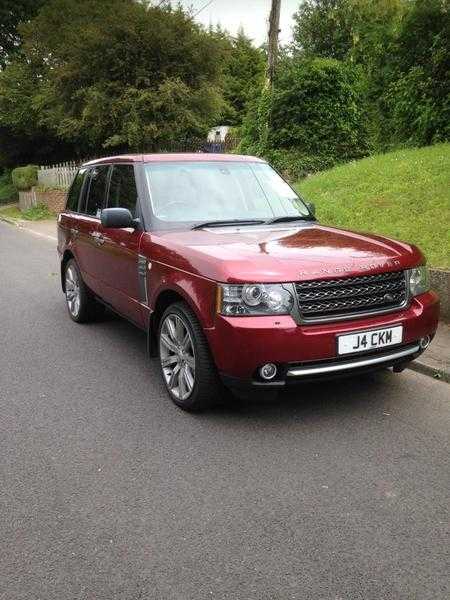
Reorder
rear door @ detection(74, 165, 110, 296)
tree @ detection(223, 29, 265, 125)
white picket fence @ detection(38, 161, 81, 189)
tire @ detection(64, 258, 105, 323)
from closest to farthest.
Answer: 1. rear door @ detection(74, 165, 110, 296)
2. tire @ detection(64, 258, 105, 323)
3. white picket fence @ detection(38, 161, 81, 189)
4. tree @ detection(223, 29, 265, 125)

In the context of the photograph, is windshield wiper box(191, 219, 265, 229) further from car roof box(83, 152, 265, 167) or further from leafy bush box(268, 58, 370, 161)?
leafy bush box(268, 58, 370, 161)

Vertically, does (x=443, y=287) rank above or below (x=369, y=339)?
below

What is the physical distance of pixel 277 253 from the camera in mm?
3896

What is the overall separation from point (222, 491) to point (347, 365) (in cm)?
118

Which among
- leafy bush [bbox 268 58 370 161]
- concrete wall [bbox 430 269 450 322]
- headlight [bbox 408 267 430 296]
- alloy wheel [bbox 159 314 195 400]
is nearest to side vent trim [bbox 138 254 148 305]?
alloy wheel [bbox 159 314 195 400]

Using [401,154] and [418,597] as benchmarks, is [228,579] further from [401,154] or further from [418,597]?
[401,154]

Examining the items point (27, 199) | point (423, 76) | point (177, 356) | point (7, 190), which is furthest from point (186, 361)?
point (7, 190)

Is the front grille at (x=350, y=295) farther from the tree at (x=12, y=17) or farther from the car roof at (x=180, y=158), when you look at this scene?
the tree at (x=12, y=17)

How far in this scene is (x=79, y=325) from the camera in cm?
684

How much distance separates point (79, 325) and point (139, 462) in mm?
3555

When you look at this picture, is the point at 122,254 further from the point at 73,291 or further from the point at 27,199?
the point at 27,199

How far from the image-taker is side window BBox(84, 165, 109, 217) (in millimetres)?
5932

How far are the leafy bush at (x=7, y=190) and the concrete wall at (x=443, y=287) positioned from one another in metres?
29.3

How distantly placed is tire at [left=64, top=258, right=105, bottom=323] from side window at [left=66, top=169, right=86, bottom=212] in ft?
2.07
